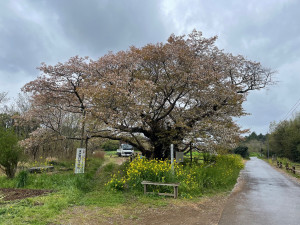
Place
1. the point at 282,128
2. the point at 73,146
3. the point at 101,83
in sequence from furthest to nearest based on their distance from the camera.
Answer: the point at 282,128 < the point at 73,146 < the point at 101,83

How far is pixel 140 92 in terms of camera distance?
1005 cm

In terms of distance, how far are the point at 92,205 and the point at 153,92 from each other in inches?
252

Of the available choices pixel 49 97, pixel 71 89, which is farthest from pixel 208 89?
pixel 49 97

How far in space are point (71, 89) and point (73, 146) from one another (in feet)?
26.3

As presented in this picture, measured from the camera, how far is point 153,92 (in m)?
11.5

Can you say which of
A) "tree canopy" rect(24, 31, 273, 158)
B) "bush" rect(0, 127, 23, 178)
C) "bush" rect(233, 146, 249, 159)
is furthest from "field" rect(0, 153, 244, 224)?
"bush" rect(233, 146, 249, 159)

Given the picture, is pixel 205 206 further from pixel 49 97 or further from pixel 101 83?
pixel 49 97

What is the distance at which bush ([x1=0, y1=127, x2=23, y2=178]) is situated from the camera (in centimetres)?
922

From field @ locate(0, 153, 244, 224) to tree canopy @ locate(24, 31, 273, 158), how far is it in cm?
331

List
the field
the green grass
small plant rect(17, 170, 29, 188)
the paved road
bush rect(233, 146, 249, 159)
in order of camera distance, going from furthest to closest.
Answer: bush rect(233, 146, 249, 159) → small plant rect(17, 170, 29, 188) → the paved road → the field → the green grass

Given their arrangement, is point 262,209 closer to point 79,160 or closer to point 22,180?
point 79,160

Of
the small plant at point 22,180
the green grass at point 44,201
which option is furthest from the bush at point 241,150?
the small plant at point 22,180

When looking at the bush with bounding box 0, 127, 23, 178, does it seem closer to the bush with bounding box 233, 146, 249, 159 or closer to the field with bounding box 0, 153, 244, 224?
the field with bounding box 0, 153, 244, 224

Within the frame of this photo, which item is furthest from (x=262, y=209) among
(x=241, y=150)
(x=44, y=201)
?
(x=241, y=150)
